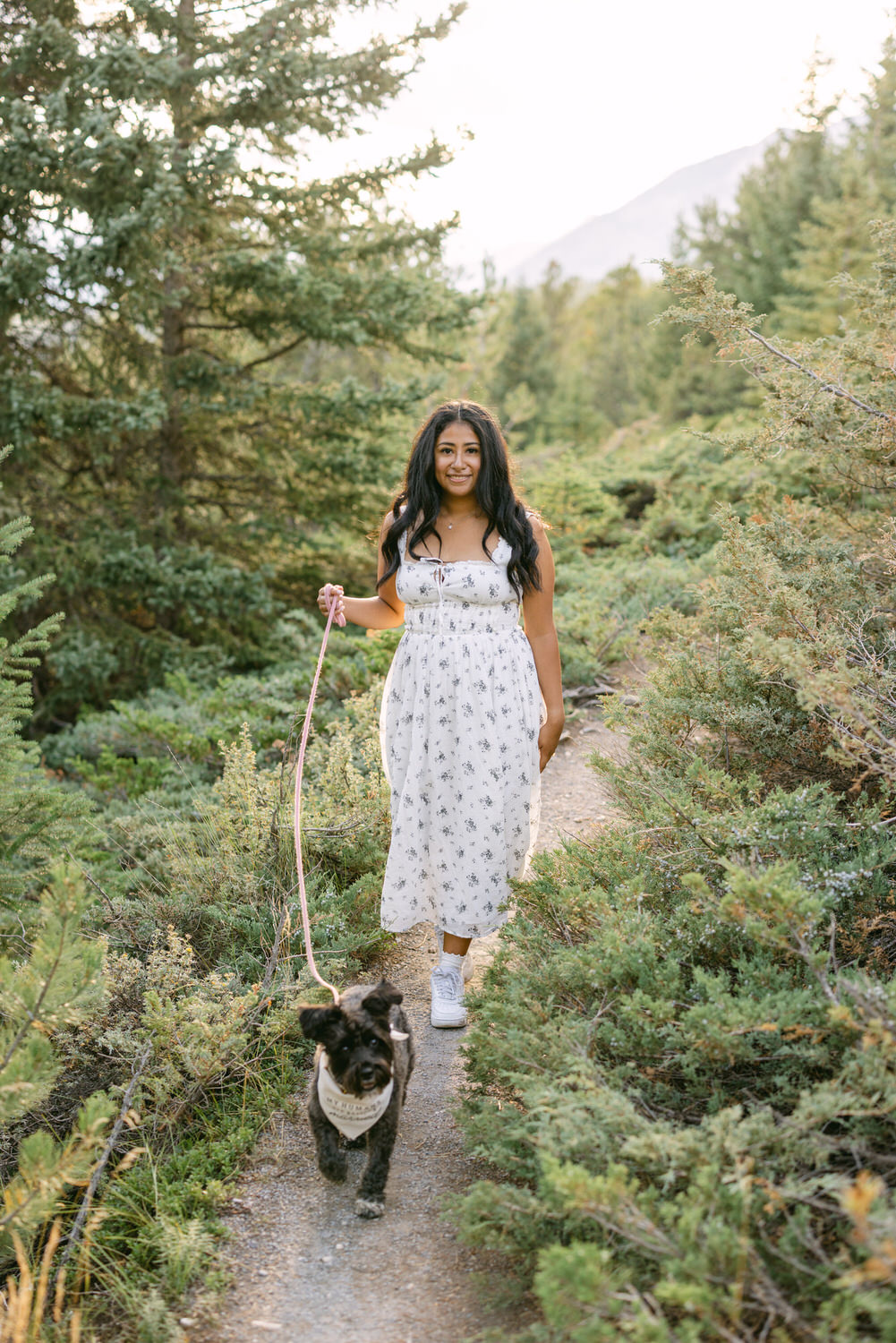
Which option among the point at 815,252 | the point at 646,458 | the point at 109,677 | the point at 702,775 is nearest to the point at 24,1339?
the point at 702,775

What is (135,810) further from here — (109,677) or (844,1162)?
(844,1162)

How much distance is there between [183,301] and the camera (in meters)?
9.81

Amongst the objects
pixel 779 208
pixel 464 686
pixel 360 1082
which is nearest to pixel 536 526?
pixel 464 686

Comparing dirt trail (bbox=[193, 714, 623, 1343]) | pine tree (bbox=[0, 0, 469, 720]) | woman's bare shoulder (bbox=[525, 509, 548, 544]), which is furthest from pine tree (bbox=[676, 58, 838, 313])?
dirt trail (bbox=[193, 714, 623, 1343])

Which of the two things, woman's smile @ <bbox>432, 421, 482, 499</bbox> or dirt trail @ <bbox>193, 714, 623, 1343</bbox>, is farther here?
woman's smile @ <bbox>432, 421, 482, 499</bbox>

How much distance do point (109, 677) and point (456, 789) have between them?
271 inches

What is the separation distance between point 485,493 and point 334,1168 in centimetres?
239

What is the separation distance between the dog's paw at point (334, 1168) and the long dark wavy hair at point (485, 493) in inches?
82.2

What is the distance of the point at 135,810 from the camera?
606 centimetres

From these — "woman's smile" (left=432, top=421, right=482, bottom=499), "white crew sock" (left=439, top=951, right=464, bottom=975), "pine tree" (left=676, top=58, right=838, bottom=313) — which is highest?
"pine tree" (left=676, top=58, right=838, bottom=313)

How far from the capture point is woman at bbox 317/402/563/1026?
3639 mm

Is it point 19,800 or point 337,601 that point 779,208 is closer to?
point 337,601

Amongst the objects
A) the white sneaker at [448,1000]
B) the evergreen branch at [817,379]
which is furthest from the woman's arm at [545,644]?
the evergreen branch at [817,379]

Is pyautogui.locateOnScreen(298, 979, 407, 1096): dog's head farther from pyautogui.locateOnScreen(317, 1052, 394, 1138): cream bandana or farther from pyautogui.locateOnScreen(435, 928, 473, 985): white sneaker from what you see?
pyautogui.locateOnScreen(435, 928, 473, 985): white sneaker
